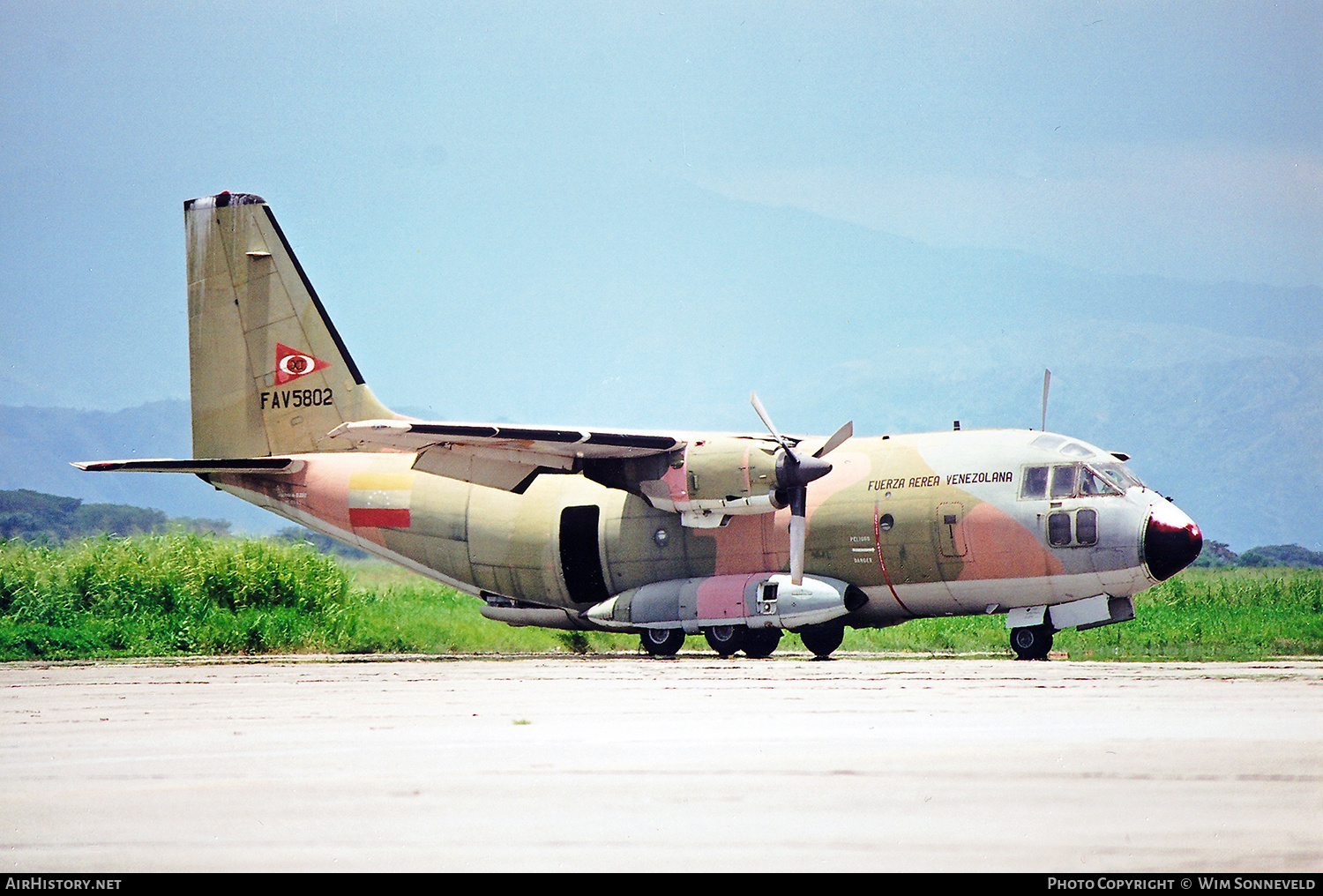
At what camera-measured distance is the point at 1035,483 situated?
21.5 meters

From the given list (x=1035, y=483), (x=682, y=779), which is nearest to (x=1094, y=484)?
(x=1035, y=483)

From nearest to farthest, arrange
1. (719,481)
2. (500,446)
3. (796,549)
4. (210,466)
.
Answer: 1. (796,549)
2. (719,481)
3. (500,446)
4. (210,466)

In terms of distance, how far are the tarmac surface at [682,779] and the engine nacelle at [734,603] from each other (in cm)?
558

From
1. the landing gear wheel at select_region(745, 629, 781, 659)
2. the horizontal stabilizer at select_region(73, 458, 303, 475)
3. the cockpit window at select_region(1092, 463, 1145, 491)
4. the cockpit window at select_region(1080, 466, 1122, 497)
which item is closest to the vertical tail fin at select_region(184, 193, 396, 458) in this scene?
the horizontal stabilizer at select_region(73, 458, 303, 475)

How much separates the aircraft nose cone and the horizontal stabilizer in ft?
51.4

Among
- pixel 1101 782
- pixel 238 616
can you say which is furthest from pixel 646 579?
pixel 1101 782

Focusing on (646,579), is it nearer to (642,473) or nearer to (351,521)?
(642,473)

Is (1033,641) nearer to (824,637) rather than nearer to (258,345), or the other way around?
(824,637)

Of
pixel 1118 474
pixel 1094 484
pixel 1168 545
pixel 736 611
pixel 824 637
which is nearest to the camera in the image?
pixel 1168 545

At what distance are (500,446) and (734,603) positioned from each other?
4693mm

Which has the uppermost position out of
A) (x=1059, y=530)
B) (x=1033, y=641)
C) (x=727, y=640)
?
(x=1059, y=530)

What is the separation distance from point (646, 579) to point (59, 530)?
74929 mm

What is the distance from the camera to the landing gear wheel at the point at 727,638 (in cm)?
2355

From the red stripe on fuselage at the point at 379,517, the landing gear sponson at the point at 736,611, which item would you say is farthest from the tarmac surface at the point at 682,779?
the red stripe on fuselage at the point at 379,517
